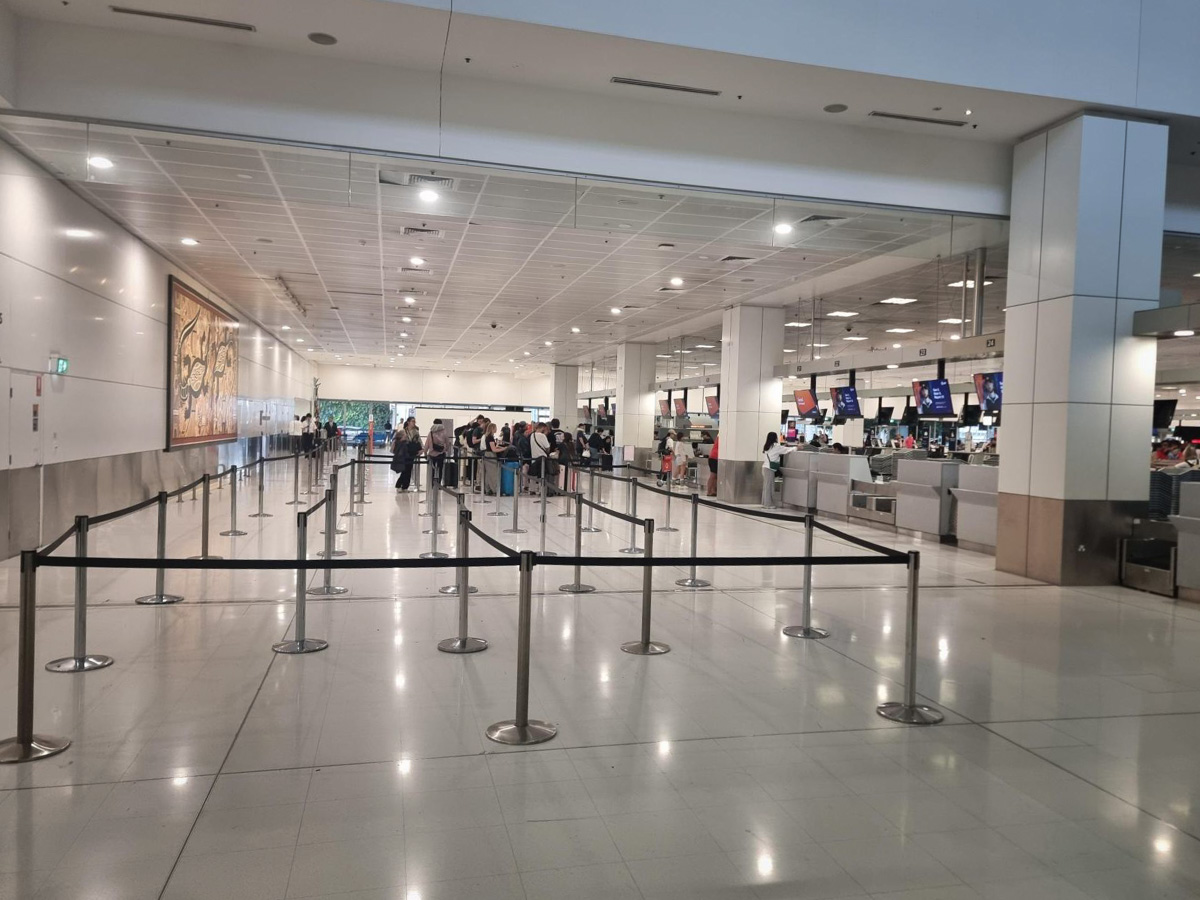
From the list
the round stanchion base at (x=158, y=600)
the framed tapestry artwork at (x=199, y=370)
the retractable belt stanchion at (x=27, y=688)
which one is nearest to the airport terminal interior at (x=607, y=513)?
the retractable belt stanchion at (x=27, y=688)

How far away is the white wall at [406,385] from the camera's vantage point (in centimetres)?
4753

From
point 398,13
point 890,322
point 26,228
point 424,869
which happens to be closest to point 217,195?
point 26,228

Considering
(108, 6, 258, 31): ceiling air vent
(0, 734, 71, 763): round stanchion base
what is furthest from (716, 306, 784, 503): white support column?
(0, 734, 71, 763): round stanchion base

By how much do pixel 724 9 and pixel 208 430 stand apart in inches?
616

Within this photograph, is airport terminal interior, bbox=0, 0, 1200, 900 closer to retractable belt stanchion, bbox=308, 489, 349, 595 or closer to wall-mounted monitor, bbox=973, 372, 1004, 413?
retractable belt stanchion, bbox=308, 489, 349, 595

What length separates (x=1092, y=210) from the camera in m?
9.09

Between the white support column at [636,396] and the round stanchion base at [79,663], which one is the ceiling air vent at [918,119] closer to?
the round stanchion base at [79,663]

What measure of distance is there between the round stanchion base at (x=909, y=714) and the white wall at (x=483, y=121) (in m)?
A: 6.31

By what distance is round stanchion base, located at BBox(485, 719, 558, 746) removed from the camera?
13.8ft

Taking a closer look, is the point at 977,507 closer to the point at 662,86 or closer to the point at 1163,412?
the point at 1163,412

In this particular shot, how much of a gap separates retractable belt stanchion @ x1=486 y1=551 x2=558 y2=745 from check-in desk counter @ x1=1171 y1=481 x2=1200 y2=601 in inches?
290

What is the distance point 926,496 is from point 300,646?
1051cm

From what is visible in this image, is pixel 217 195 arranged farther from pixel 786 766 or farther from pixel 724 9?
pixel 786 766

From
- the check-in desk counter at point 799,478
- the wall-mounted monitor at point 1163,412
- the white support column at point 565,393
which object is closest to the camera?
the wall-mounted monitor at point 1163,412
